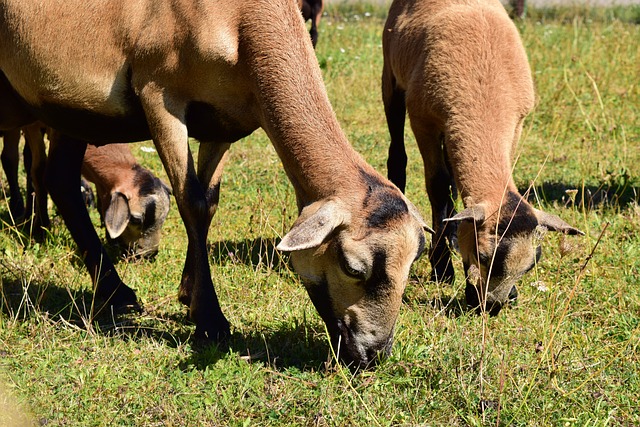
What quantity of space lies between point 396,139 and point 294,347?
3.11 meters

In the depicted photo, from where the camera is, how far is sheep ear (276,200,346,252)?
4.61 metres

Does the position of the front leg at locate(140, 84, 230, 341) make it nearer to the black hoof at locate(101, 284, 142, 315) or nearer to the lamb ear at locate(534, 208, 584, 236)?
the black hoof at locate(101, 284, 142, 315)

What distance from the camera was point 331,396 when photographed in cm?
486

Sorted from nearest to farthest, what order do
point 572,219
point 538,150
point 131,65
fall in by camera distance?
point 131,65 < point 572,219 < point 538,150

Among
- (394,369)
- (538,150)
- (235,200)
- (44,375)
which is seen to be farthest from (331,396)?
(538,150)

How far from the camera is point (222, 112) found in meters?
5.44

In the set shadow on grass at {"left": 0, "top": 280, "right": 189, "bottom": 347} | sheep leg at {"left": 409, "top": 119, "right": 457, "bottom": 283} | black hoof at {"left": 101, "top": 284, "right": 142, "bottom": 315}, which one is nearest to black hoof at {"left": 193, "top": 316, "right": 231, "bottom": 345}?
shadow on grass at {"left": 0, "top": 280, "right": 189, "bottom": 347}

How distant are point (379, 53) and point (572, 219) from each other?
22.7 ft

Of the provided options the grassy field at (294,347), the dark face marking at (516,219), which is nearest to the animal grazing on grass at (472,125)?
the dark face marking at (516,219)

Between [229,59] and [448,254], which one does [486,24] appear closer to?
[448,254]

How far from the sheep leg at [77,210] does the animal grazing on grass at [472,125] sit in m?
2.26

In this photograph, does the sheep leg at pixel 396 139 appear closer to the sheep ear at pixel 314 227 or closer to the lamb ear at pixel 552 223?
the lamb ear at pixel 552 223

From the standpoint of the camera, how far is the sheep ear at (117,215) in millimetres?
7479

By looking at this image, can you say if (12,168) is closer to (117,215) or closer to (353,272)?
(117,215)
